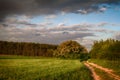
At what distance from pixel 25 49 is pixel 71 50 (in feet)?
114

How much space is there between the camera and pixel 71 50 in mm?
92500

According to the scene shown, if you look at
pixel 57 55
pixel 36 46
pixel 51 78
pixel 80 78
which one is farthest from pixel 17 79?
pixel 36 46

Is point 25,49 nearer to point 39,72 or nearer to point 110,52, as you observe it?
point 110,52

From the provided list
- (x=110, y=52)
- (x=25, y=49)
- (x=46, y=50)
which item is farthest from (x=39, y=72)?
(x=46, y=50)

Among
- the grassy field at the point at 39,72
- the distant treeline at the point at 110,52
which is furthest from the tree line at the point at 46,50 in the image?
Result: the grassy field at the point at 39,72

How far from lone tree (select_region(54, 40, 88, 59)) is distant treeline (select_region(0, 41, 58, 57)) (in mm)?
18725

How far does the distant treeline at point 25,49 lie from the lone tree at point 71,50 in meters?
18.7

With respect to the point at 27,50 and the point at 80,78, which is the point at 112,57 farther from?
the point at 80,78

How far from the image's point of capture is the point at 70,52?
92875mm

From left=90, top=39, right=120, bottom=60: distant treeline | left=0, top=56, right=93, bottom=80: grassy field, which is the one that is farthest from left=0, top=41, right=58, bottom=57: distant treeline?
left=0, top=56, right=93, bottom=80: grassy field

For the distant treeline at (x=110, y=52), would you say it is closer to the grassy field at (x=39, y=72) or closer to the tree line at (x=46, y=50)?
the tree line at (x=46, y=50)

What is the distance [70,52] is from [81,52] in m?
4.17

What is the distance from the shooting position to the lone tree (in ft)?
303

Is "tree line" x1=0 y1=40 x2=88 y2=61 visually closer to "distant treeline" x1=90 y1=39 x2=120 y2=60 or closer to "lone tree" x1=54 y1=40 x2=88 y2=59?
"lone tree" x1=54 y1=40 x2=88 y2=59
